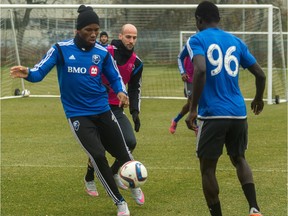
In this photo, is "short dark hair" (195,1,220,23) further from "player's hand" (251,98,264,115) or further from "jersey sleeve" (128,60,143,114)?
"jersey sleeve" (128,60,143,114)

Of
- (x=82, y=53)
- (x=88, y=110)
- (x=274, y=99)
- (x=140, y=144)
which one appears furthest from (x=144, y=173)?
(x=274, y=99)

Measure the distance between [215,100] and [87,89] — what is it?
1502 mm

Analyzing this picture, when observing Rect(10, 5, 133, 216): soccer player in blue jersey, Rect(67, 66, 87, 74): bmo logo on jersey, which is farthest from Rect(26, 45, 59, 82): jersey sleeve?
Rect(67, 66, 87, 74): bmo logo on jersey

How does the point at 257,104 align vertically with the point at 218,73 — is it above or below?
below

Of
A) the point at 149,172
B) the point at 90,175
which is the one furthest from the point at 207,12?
the point at 149,172

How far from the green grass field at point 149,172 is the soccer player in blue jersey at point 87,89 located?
2.06ft

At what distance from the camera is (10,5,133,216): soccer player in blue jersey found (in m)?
7.31

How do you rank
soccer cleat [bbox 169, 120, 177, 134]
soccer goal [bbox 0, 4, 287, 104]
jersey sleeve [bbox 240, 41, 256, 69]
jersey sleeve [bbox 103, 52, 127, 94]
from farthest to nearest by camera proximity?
soccer goal [bbox 0, 4, 287, 104] < soccer cleat [bbox 169, 120, 177, 134] < jersey sleeve [bbox 103, 52, 127, 94] < jersey sleeve [bbox 240, 41, 256, 69]

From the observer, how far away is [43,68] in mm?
7242

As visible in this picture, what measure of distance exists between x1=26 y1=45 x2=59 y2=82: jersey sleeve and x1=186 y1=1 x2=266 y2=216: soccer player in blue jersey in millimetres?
1549

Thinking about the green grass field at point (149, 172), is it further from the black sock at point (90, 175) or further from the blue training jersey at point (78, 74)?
the blue training jersey at point (78, 74)

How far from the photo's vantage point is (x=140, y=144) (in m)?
12.8

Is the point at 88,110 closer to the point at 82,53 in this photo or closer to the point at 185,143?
the point at 82,53

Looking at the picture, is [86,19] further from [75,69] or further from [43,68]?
[43,68]
